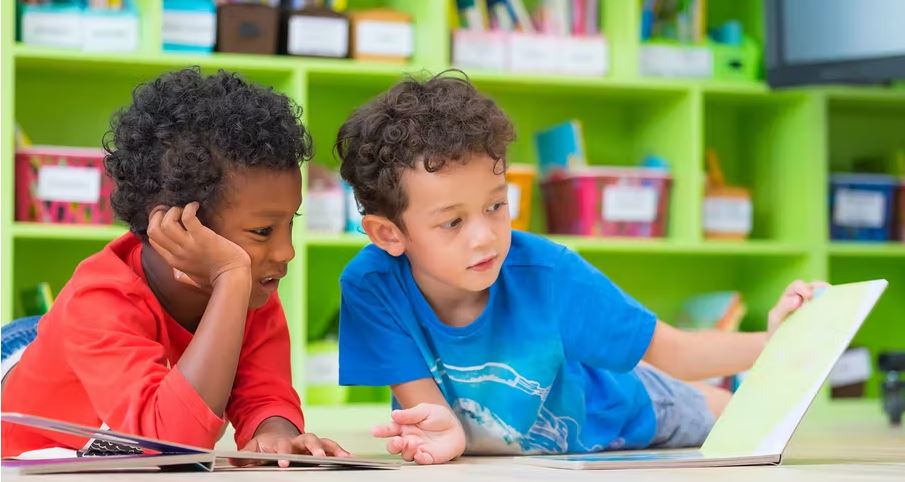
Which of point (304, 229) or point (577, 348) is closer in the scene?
point (577, 348)

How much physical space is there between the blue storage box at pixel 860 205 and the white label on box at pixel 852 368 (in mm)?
294

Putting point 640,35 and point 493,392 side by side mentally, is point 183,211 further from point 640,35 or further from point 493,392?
point 640,35

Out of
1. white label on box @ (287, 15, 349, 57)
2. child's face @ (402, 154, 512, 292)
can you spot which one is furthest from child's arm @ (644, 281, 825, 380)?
white label on box @ (287, 15, 349, 57)

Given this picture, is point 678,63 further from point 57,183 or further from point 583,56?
point 57,183

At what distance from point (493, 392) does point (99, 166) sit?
1.33 metres

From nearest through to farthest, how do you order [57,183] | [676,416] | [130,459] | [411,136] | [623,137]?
[130,459]
[411,136]
[676,416]
[57,183]
[623,137]

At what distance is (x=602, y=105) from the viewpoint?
3.11 m

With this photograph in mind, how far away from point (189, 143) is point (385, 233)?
31cm

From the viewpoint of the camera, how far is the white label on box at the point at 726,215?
9.43 ft

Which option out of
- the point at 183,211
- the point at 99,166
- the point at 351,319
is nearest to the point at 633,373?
the point at 351,319

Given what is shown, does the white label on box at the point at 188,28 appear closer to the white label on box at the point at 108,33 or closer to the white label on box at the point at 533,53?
the white label on box at the point at 108,33

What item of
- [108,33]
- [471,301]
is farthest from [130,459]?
[108,33]

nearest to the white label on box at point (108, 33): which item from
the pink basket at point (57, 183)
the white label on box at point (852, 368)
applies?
the pink basket at point (57, 183)

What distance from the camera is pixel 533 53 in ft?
9.11
